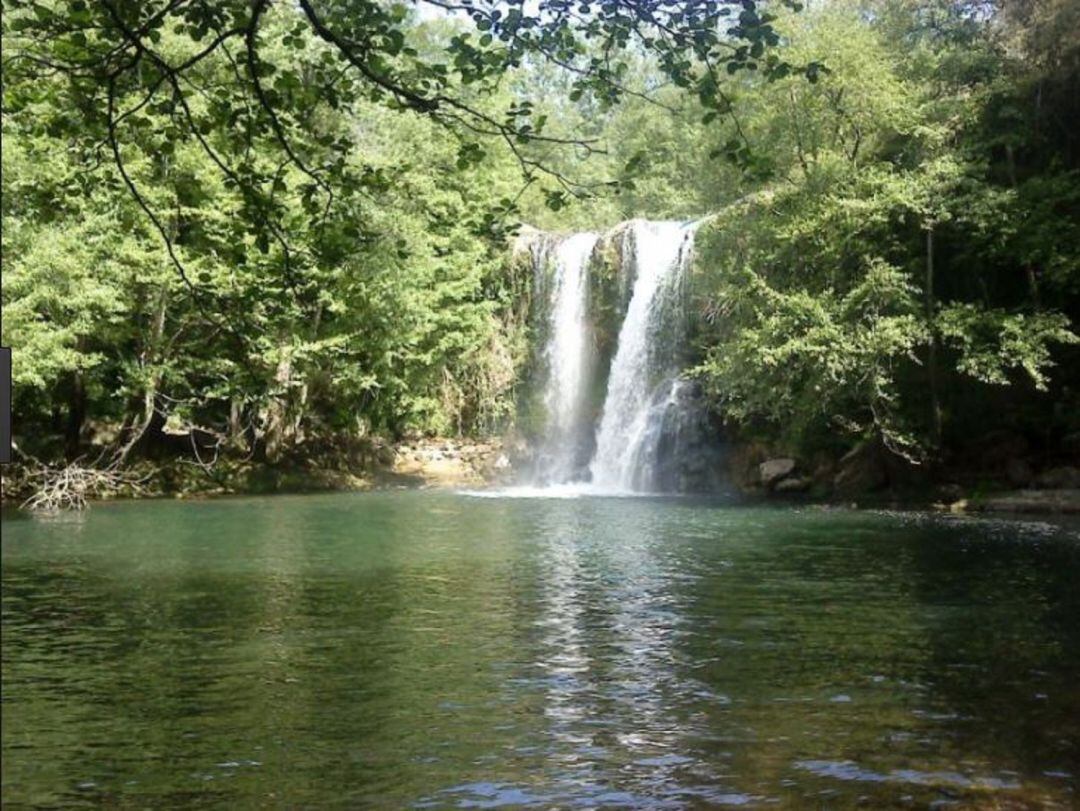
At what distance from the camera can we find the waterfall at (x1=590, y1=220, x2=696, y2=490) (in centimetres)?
2992

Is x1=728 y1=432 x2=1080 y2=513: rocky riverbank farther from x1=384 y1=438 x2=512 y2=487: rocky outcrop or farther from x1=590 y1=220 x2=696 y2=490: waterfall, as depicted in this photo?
x1=384 y1=438 x2=512 y2=487: rocky outcrop

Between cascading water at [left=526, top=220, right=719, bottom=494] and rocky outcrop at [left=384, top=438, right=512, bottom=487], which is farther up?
cascading water at [left=526, top=220, right=719, bottom=494]

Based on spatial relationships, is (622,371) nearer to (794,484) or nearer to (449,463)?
(449,463)

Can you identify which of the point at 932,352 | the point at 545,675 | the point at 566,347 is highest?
the point at 566,347

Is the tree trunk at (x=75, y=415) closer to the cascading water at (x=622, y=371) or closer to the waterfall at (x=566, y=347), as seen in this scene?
the cascading water at (x=622, y=371)

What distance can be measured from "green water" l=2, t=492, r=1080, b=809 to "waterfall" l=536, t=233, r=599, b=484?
55.4 ft

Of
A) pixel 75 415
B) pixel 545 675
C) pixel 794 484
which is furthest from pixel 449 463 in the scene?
pixel 545 675

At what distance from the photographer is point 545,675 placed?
8.58 metres

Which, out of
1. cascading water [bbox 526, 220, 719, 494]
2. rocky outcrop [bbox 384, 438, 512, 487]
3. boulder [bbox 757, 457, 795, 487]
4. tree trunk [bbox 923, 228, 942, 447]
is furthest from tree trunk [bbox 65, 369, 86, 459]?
tree trunk [bbox 923, 228, 942, 447]

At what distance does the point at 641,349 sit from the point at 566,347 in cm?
387

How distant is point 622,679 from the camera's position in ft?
27.8

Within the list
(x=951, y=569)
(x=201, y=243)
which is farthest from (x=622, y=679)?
(x=201, y=243)

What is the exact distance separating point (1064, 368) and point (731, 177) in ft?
40.6

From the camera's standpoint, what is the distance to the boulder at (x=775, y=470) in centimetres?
2578
